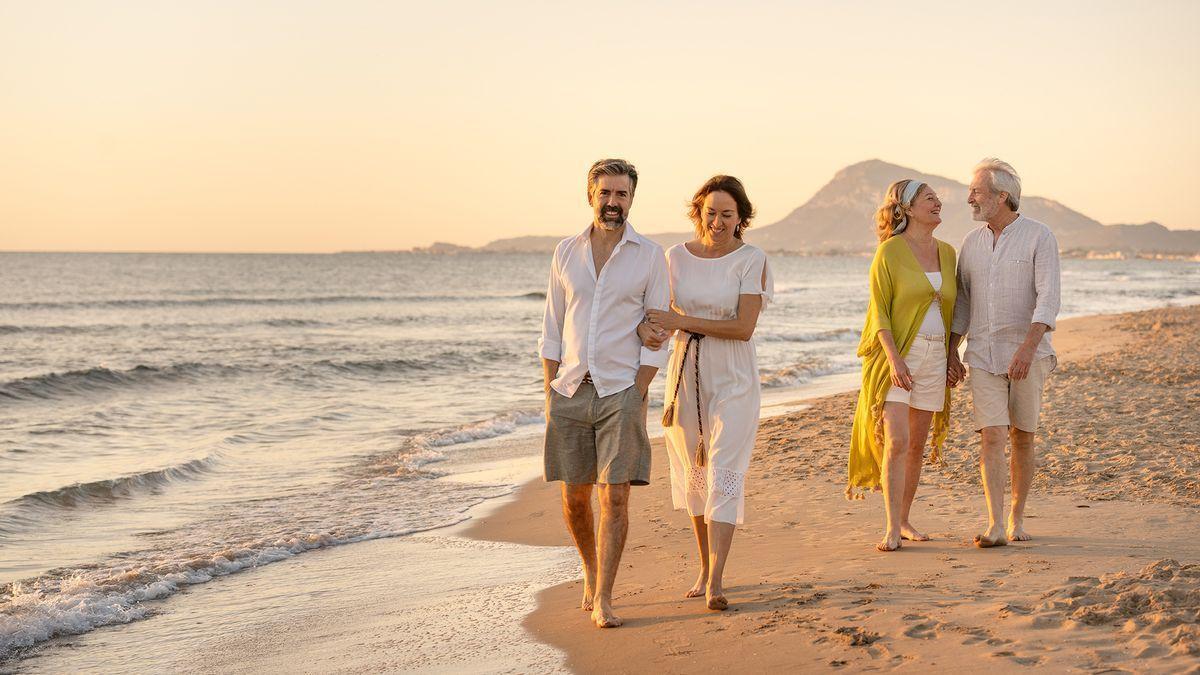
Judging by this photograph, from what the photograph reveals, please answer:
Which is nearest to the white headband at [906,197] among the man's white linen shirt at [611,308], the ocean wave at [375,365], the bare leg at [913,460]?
the bare leg at [913,460]

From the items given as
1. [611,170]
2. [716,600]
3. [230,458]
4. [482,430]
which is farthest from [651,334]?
[482,430]

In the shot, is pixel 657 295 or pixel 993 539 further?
pixel 993 539

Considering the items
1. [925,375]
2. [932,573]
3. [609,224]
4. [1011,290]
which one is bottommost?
[932,573]

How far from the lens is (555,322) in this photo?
444 centimetres

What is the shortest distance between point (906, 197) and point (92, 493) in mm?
7358

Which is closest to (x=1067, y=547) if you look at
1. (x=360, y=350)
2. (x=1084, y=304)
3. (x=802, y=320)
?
(x=360, y=350)

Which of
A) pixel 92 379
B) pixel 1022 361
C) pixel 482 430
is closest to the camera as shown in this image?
pixel 1022 361

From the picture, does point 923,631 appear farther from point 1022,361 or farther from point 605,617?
point 1022,361

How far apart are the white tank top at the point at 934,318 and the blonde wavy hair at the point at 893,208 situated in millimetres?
300

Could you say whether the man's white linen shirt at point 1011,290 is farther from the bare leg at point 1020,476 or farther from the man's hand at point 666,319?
the man's hand at point 666,319

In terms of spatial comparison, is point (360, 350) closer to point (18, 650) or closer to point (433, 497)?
point (433, 497)

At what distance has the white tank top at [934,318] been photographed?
5070 mm

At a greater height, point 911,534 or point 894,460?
point 894,460

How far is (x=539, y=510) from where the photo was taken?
770 centimetres
